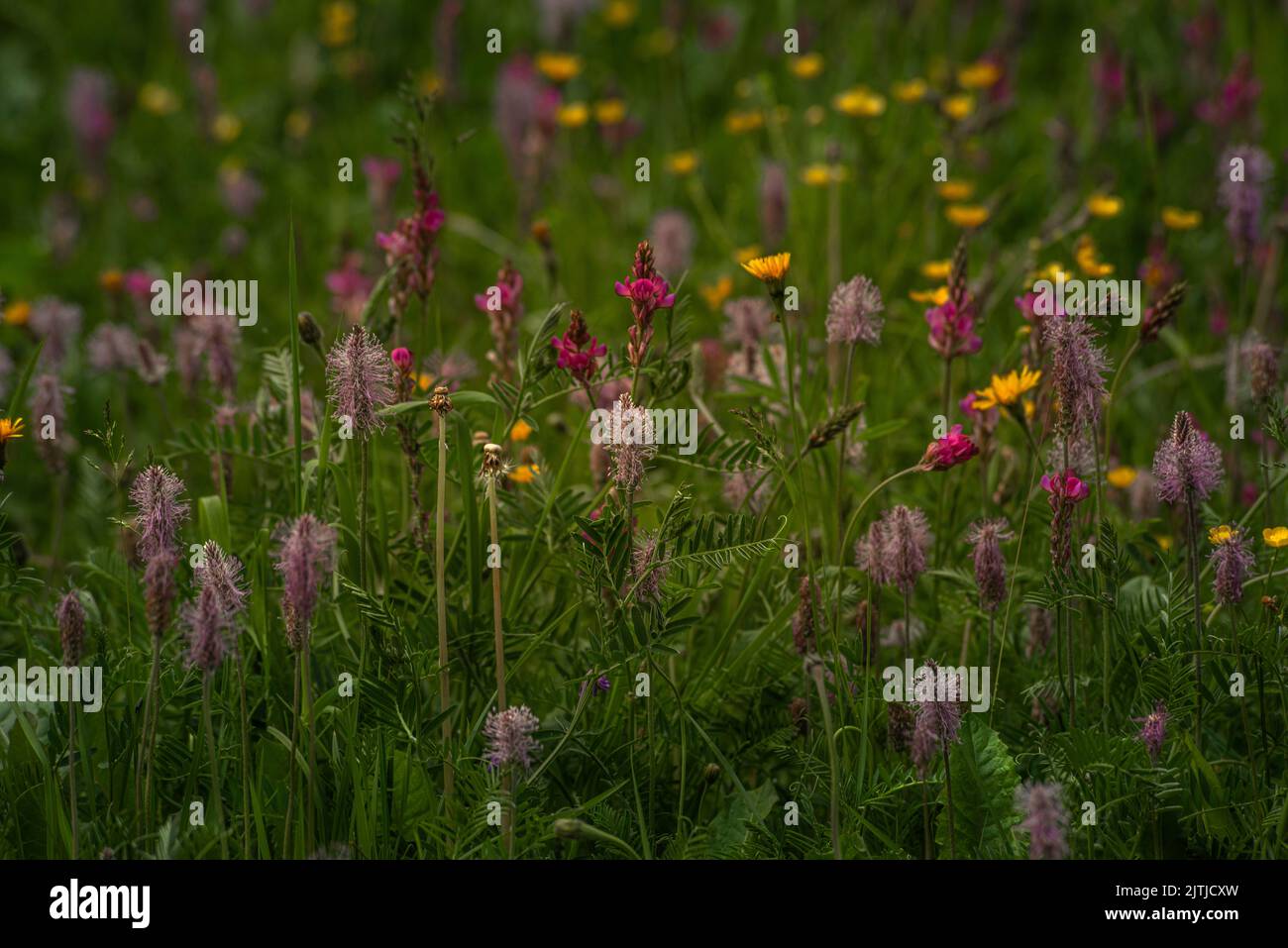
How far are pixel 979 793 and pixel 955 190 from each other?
8.35 feet

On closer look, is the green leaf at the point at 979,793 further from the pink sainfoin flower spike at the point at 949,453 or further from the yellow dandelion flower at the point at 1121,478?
the yellow dandelion flower at the point at 1121,478

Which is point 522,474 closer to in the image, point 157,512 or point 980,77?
point 157,512

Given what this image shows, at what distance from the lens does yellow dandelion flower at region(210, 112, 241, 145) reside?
235 inches

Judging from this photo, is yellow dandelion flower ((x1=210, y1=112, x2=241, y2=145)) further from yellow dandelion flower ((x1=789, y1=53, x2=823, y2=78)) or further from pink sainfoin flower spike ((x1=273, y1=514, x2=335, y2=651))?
pink sainfoin flower spike ((x1=273, y1=514, x2=335, y2=651))

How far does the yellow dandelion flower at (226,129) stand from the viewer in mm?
5957

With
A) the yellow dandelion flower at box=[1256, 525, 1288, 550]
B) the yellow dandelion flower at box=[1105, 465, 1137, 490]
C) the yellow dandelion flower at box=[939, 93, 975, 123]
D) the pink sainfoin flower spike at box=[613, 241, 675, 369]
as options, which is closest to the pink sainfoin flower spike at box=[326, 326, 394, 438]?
the pink sainfoin flower spike at box=[613, 241, 675, 369]

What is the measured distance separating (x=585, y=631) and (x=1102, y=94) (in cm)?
319

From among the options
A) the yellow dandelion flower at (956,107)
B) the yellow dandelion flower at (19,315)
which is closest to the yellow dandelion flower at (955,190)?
the yellow dandelion flower at (956,107)

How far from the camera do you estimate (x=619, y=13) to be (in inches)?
252

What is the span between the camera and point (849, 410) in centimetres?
233

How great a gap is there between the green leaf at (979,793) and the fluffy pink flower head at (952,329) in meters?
0.80

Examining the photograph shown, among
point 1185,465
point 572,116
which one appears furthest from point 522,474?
point 572,116
